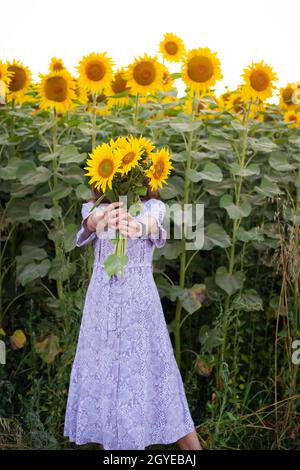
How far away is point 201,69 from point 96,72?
1.59 ft

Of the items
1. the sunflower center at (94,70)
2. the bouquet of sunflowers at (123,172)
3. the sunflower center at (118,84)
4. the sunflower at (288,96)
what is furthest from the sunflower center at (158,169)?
the sunflower at (288,96)

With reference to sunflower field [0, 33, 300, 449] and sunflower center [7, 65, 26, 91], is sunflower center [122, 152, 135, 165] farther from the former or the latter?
sunflower center [7, 65, 26, 91]

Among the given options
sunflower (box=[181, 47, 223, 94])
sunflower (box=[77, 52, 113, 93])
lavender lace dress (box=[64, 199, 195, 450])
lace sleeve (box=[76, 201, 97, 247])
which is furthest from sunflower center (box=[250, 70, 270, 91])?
lace sleeve (box=[76, 201, 97, 247])

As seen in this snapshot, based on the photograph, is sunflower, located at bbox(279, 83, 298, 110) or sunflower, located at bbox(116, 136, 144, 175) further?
sunflower, located at bbox(279, 83, 298, 110)

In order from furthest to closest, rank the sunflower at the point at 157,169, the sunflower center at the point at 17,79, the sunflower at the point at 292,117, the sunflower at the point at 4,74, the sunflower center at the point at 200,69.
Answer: the sunflower at the point at 292,117
the sunflower center at the point at 17,79
the sunflower at the point at 4,74
the sunflower center at the point at 200,69
the sunflower at the point at 157,169

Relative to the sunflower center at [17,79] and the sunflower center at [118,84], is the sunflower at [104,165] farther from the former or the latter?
the sunflower center at [17,79]

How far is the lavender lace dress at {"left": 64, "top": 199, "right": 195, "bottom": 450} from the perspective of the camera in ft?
9.61

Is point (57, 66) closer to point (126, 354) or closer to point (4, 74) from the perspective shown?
point (4, 74)

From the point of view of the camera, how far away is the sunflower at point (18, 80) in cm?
390

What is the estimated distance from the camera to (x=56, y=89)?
11.9ft

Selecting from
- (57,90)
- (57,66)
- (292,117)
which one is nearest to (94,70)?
(57,90)

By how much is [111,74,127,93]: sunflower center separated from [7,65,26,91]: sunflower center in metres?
0.48

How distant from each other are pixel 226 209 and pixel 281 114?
4.04 feet

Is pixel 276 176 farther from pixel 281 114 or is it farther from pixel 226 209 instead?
pixel 281 114
